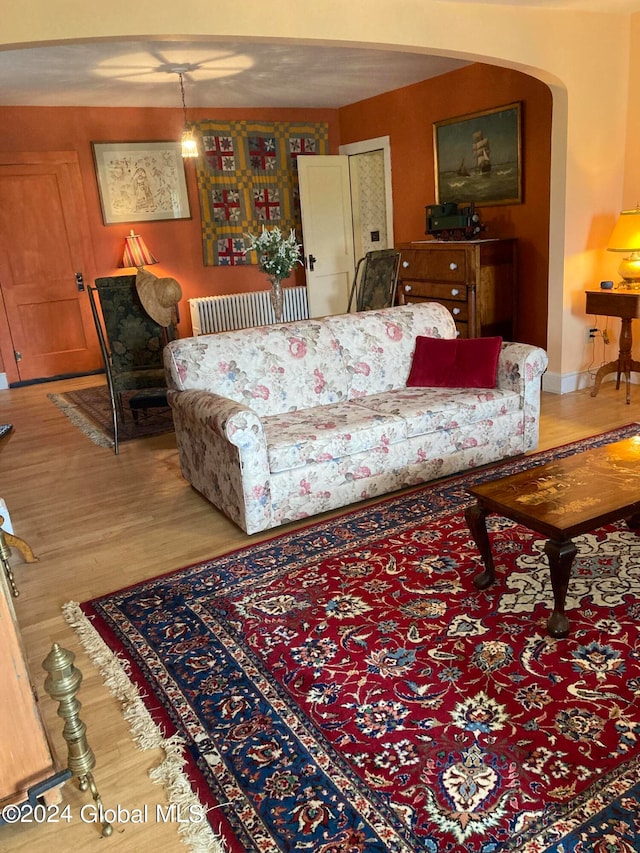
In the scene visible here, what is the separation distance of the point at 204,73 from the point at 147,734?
17.2ft

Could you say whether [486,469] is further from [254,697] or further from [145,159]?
[145,159]

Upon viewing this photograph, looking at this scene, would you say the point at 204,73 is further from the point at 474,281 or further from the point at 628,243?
the point at 628,243

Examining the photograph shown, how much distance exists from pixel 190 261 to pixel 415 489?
479 centimetres

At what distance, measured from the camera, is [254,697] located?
2104 millimetres

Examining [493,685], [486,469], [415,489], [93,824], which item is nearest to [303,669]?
[493,685]

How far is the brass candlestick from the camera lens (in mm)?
1605

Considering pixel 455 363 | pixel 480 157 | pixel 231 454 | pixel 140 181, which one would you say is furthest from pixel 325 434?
pixel 140 181

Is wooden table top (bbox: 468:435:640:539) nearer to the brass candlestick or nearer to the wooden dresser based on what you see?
the brass candlestick

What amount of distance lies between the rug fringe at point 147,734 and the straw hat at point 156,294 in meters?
2.71

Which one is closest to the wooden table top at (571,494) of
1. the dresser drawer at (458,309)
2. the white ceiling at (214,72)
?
the white ceiling at (214,72)

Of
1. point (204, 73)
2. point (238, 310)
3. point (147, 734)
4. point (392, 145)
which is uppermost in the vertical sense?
point (204, 73)

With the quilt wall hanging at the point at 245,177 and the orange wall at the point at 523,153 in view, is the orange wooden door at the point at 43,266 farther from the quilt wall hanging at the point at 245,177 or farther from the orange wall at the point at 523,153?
the orange wall at the point at 523,153

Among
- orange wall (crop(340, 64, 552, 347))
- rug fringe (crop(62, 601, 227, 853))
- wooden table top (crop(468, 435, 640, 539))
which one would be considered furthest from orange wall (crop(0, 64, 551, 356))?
rug fringe (crop(62, 601, 227, 853))

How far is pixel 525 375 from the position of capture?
3.73m
